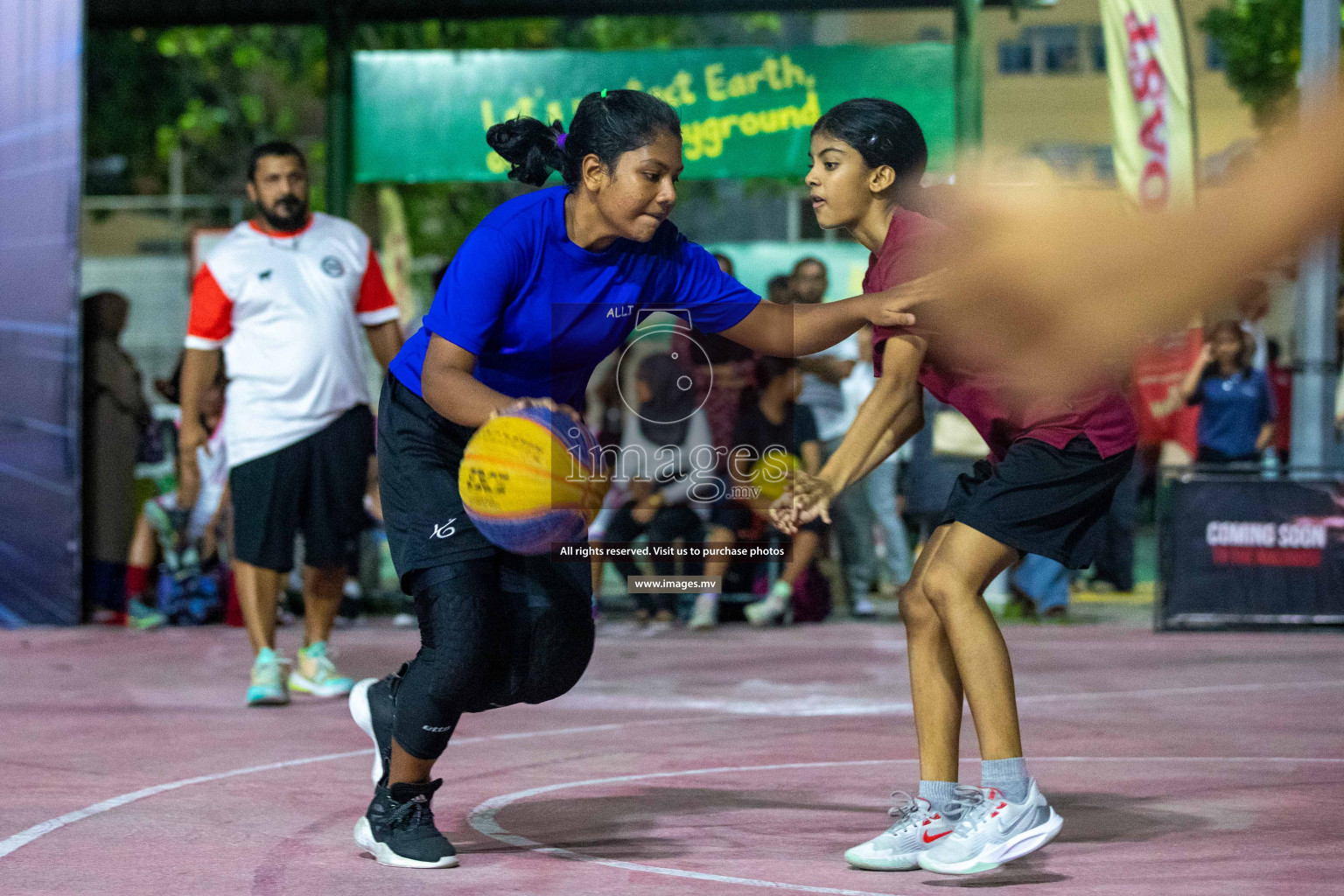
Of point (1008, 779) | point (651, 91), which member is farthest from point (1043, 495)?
point (651, 91)

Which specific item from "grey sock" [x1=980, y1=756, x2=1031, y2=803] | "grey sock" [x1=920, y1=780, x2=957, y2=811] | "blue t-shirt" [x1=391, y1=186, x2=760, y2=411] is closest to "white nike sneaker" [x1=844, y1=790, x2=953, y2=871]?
"grey sock" [x1=920, y1=780, x2=957, y2=811]

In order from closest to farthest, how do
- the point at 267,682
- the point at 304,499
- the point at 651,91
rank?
1. the point at 267,682
2. the point at 304,499
3. the point at 651,91

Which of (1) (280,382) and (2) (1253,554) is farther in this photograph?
(2) (1253,554)

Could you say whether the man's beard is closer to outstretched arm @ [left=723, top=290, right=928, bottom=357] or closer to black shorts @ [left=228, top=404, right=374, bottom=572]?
black shorts @ [left=228, top=404, right=374, bottom=572]

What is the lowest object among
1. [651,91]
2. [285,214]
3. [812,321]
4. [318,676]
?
[318,676]

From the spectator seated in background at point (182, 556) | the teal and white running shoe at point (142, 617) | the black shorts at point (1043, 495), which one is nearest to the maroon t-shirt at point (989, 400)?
the black shorts at point (1043, 495)

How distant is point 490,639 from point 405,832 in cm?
59

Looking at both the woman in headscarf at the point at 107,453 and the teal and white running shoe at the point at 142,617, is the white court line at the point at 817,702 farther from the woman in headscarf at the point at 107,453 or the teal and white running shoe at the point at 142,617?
the woman in headscarf at the point at 107,453

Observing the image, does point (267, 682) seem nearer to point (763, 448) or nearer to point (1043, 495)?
point (763, 448)

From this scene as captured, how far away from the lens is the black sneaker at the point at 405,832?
468cm

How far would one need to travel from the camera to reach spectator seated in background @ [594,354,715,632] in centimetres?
789

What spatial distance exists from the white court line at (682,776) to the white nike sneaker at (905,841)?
0.25m

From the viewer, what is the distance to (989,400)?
4.82 metres

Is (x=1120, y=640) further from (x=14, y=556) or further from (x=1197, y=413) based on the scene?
(x=14, y=556)
